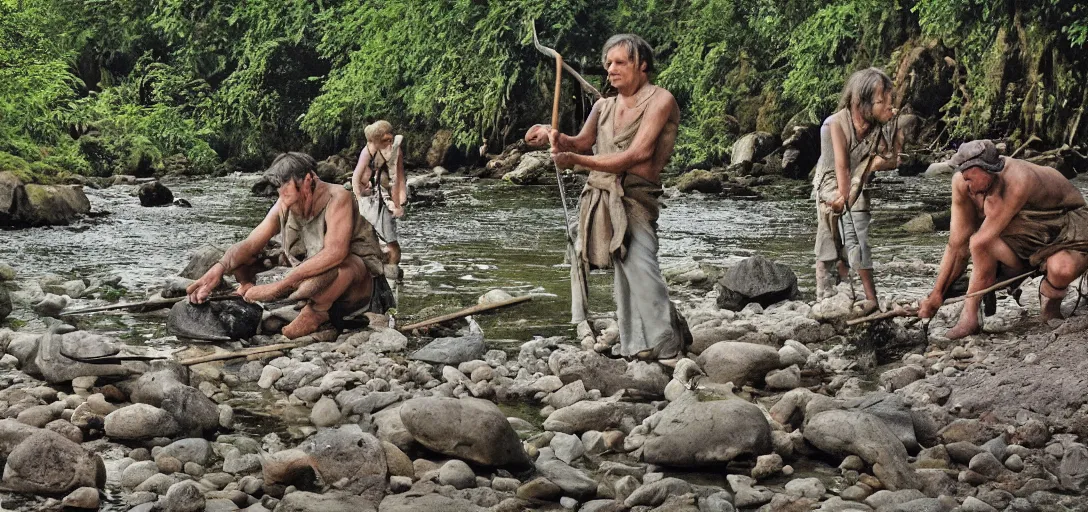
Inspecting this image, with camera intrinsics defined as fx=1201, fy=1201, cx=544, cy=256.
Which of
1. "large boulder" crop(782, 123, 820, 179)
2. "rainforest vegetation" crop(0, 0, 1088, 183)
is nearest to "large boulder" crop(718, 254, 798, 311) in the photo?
"rainforest vegetation" crop(0, 0, 1088, 183)

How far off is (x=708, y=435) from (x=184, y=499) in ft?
6.99

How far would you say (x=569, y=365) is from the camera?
6.64 m

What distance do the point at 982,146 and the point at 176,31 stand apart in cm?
3151

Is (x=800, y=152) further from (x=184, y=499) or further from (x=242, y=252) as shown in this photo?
(x=184, y=499)

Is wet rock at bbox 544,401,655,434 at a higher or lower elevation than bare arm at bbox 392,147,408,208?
lower

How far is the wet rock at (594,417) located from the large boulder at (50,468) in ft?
6.81

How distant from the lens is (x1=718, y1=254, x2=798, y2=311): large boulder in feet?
28.6

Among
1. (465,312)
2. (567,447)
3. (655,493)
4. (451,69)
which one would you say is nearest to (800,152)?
(451,69)

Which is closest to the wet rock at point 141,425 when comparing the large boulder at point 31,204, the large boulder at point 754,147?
the large boulder at point 31,204

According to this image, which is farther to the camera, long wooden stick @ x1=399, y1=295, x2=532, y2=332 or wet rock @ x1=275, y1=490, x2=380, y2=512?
long wooden stick @ x1=399, y1=295, x2=532, y2=332

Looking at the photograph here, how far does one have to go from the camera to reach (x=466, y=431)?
199 inches

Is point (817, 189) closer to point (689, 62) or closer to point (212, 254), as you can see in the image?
point (212, 254)

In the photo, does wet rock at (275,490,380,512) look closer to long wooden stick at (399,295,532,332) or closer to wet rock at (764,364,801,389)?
wet rock at (764,364,801,389)

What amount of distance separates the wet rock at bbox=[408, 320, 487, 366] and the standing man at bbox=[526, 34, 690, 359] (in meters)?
0.86
